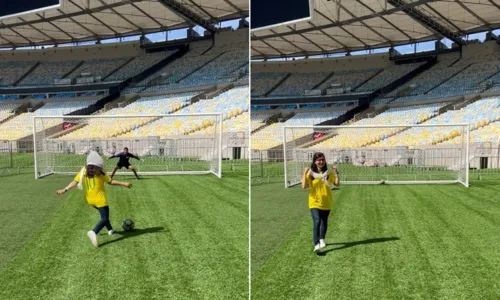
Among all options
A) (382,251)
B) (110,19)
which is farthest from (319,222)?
(110,19)

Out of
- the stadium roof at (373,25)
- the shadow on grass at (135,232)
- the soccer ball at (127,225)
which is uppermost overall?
the stadium roof at (373,25)

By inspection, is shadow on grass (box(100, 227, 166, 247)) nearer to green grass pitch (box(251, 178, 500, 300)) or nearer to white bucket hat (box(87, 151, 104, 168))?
white bucket hat (box(87, 151, 104, 168))

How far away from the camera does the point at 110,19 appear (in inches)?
770

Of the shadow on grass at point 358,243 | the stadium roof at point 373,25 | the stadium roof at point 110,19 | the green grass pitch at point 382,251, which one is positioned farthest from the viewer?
the stadium roof at point 110,19

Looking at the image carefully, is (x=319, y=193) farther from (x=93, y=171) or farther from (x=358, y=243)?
(x=93, y=171)

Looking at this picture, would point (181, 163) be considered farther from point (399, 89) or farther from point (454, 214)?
point (399, 89)

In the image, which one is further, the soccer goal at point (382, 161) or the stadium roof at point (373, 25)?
the stadium roof at point (373, 25)

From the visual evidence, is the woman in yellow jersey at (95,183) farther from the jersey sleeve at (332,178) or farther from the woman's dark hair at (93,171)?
the jersey sleeve at (332,178)

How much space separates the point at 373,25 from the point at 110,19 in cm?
1088

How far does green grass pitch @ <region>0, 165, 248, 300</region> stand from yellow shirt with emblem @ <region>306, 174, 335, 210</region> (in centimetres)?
59

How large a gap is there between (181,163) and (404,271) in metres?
6.88

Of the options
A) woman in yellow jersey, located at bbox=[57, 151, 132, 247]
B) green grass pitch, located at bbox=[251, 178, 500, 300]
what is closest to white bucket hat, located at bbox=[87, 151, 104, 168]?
woman in yellow jersey, located at bbox=[57, 151, 132, 247]

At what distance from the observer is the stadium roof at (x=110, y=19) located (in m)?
18.1

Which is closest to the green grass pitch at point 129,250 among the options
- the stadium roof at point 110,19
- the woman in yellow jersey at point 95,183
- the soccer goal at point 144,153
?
the woman in yellow jersey at point 95,183
